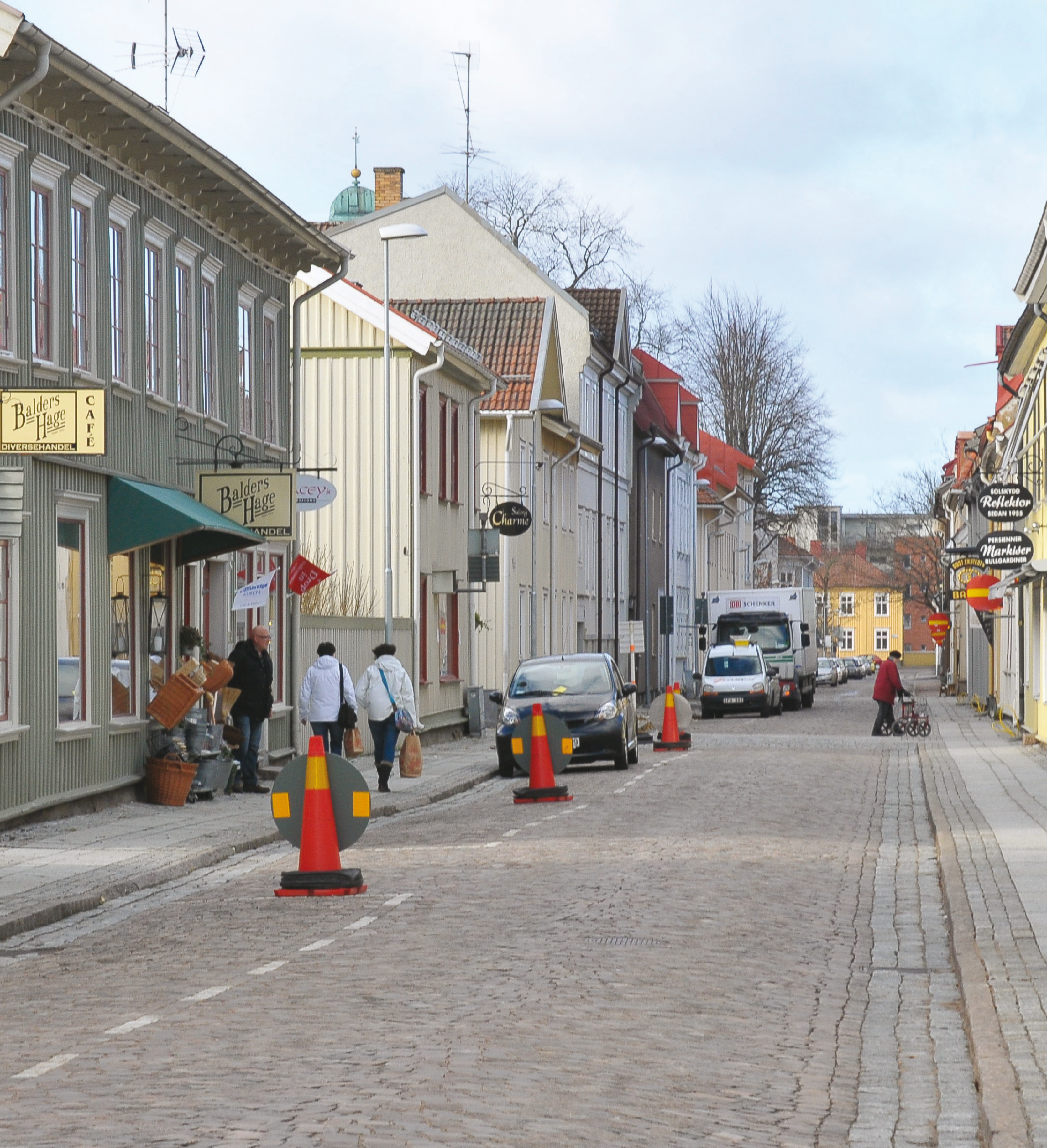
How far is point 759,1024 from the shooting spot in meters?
8.45

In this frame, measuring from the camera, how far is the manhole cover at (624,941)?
10.6 m

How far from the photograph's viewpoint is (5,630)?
55.3 ft

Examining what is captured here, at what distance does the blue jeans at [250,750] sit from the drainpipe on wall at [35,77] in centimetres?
816

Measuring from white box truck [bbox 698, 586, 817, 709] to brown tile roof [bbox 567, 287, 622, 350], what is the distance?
830cm

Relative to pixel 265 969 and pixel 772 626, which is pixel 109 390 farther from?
pixel 772 626

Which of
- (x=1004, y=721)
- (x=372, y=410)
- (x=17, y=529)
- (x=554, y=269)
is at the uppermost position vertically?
(x=554, y=269)

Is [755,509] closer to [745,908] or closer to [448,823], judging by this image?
[448,823]

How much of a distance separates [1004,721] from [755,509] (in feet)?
93.7

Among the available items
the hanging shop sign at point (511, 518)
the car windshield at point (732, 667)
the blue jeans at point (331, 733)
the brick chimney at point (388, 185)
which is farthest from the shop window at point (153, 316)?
the brick chimney at point (388, 185)

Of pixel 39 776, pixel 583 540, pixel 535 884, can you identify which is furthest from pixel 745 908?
pixel 583 540

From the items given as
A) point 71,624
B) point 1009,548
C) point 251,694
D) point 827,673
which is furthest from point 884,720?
point 827,673

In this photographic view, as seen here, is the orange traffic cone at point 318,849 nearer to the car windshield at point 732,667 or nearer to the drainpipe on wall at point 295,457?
the drainpipe on wall at point 295,457

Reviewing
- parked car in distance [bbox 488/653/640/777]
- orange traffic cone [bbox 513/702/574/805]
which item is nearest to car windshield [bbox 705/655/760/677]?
parked car in distance [bbox 488/653/640/777]

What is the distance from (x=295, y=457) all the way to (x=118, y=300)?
7.13 m
